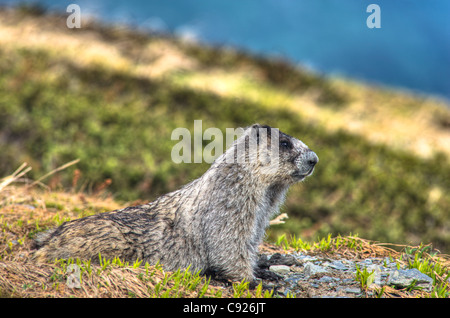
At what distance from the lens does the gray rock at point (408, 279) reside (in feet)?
17.6

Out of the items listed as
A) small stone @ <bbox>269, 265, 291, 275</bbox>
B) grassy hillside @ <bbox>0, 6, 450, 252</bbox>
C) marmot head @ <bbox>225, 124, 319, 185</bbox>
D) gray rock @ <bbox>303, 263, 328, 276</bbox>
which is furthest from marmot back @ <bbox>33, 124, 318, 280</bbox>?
grassy hillside @ <bbox>0, 6, 450, 252</bbox>

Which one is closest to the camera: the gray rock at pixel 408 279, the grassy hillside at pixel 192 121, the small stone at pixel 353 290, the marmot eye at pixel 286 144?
the small stone at pixel 353 290

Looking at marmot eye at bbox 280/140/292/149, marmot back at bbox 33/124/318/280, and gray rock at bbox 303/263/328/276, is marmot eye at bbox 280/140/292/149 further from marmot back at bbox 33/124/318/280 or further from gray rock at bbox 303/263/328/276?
gray rock at bbox 303/263/328/276

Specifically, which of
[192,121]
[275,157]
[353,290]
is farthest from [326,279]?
[192,121]

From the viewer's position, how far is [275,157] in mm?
6234

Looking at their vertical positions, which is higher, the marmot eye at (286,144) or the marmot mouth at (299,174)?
the marmot eye at (286,144)

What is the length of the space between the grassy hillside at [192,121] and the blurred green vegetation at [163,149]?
0.16 ft

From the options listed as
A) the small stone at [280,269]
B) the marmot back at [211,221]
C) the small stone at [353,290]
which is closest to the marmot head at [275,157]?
the marmot back at [211,221]

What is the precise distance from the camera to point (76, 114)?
16.4 m

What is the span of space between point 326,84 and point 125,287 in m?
24.2

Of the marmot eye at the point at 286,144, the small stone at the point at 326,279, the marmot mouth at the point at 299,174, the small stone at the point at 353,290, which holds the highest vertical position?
→ the marmot eye at the point at 286,144

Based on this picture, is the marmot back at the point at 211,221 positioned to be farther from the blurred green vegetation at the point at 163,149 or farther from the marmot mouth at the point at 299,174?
the blurred green vegetation at the point at 163,149

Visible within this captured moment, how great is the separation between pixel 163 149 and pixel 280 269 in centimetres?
1018

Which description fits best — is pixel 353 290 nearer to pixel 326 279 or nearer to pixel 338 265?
pixel 326 279
